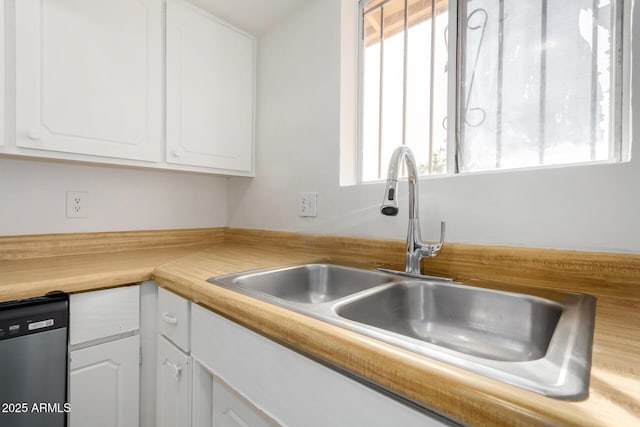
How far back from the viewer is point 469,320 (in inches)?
30.3

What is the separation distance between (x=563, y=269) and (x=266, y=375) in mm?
788

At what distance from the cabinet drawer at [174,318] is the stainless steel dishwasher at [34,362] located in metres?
0.25

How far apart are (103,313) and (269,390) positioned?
0.70 meters

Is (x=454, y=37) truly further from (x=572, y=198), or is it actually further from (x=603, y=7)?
(x=572, y=198)

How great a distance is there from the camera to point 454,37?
1.06 meters

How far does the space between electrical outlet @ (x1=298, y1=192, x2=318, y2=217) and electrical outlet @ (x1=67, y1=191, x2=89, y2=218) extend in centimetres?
101

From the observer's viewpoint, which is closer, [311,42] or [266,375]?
[266,375]

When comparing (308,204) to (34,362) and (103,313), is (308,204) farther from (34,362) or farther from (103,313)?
(34,362)

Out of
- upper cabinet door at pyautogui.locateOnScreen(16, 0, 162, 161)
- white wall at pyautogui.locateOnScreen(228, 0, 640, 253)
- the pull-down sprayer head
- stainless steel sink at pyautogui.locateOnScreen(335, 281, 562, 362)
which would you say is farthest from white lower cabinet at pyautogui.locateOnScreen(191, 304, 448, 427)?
upper cabinet door at pyautogui.locateOnScreen(16, 0, 162, 161)

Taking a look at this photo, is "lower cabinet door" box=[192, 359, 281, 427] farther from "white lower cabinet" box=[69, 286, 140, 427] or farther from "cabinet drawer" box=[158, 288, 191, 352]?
"white lower cabinet" box=[69, 286, 140, 427]

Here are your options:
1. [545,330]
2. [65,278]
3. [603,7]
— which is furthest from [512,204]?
[65,278]

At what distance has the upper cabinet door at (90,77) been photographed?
40.3 inches

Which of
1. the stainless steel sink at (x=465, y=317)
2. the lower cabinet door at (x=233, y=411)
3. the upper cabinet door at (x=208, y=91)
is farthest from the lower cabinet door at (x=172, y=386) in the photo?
the upper cabinet door at (x=208, y=91)

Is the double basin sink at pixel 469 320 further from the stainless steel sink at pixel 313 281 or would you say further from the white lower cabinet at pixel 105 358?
the white lower cabinet at pixel 105 358
